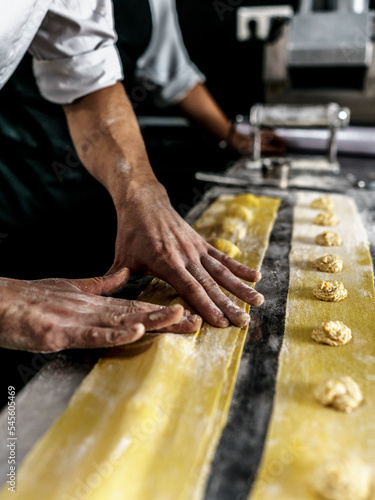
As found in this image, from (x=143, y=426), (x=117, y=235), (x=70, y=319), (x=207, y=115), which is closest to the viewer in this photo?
(x=143, y=426)

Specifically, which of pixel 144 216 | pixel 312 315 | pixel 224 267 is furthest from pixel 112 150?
pixel 312 315

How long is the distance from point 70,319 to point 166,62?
2709 millimetres

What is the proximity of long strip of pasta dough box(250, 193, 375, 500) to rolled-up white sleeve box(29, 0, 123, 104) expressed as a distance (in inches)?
42.1

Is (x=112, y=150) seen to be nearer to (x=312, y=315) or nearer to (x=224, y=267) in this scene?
(x=224, y=267)

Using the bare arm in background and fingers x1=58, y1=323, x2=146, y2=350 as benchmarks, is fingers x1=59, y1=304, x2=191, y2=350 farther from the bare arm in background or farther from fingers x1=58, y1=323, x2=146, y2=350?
the bare arm in background

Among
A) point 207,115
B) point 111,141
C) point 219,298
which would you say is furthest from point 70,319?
point 207,115

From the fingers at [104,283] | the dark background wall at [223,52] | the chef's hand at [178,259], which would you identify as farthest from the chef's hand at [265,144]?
the fingers at [104,283]

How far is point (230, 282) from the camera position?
1212 mm

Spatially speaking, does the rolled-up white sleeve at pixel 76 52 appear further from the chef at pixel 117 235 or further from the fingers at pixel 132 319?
the fingers at pixel 132 319

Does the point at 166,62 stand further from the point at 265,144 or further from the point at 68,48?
the point at 68,48

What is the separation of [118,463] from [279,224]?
4.35 feet

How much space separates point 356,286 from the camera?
132 centimetres

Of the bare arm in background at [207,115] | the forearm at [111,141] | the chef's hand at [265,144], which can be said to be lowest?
the chef's hand at [265,144]

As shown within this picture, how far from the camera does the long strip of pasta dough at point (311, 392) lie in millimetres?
689
